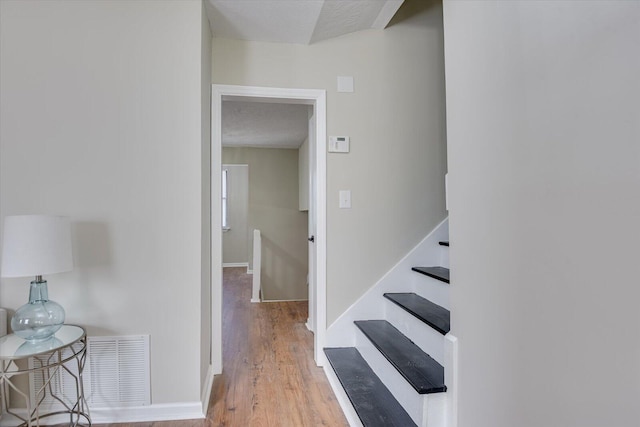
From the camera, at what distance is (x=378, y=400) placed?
187 centimetres

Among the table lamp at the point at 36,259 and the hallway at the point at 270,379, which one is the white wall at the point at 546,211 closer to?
the hallway at the point at 270,379

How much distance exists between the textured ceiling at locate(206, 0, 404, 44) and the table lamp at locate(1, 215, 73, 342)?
151 centimetres

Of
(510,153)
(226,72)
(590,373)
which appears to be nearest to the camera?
(590,373)

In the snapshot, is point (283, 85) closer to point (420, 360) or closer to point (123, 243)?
point (123, 243)

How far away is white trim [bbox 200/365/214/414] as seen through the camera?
6.70 ft

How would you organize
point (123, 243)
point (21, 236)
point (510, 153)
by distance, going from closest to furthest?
point (510, 153) < point (21, 236) < point (123, 243)

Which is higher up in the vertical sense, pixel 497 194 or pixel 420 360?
pixel 497 194

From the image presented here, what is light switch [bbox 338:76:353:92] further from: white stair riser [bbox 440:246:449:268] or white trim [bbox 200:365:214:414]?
white trim [bbox 200:365:214:414]

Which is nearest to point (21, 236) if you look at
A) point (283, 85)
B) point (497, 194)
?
point (283, 85)

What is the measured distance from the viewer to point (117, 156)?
196 centimetres

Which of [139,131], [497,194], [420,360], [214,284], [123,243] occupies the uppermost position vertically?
[139,131]

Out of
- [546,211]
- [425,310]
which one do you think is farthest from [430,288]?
[546,211]

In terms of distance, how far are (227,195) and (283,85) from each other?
5.65 metres

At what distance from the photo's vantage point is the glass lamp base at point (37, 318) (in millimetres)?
1647
